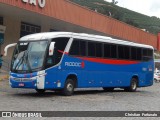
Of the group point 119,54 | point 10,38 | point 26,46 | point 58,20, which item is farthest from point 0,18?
point 26,46

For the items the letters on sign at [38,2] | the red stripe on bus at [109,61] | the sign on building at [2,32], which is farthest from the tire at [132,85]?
the sign on building at [2,32]

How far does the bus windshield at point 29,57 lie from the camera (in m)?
17.2

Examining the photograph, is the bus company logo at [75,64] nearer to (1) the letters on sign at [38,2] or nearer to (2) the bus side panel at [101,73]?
(2) the bus side panel at [101,73]

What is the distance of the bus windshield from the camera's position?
56.3ft

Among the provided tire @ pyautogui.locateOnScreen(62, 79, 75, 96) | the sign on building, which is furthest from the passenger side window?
the sign on building

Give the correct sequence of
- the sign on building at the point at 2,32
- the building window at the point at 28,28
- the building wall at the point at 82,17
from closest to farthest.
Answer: the building wall at the point at 82,17, the sign on building at the point at 2,32, the building window at the point at 28,28

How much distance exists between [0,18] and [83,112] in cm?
2096

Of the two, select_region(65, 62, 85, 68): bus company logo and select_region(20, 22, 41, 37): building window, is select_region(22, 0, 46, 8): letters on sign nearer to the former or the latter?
select_region(20, 22, 41, 37): building window

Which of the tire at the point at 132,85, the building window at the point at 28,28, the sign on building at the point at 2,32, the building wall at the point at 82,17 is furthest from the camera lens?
the building window at the point at 28,28

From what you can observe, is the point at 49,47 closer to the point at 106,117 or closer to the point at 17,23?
the point at 106,117

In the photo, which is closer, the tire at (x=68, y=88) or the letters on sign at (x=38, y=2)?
the tire at (x=68, y=88)

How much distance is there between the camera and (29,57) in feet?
57.1

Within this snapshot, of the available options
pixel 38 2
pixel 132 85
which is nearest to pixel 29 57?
pixel 132 85

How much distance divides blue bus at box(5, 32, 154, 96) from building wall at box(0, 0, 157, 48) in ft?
26.2
